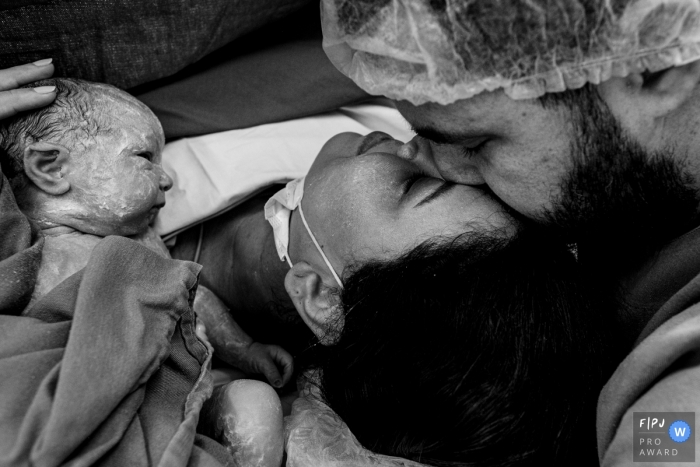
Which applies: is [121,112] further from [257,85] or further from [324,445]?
[324,445]

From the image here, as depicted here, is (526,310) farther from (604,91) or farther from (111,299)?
(111,299)

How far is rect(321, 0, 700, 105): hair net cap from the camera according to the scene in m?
1.22

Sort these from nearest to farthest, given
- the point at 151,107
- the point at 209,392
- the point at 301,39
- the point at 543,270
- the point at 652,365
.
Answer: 1. the point at 652,365
2. the point at 209,392
3. the point at 543,270
4. the point at 151,107
5. the point at 301,39

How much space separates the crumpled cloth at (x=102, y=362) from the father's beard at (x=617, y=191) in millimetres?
897

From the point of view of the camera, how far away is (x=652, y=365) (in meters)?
1.28

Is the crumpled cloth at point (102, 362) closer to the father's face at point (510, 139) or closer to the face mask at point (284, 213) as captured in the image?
the face mask at point (284, 213)

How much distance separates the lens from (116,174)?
5.75 feet

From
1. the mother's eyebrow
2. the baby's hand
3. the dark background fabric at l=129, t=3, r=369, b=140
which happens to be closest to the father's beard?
the mother's eyebrow

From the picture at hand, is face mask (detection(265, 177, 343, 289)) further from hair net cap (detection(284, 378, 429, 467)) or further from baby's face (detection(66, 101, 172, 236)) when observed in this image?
hair net cap (detection(284, 378, 429, 467))

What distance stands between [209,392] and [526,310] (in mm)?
745

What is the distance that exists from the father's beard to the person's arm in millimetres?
918

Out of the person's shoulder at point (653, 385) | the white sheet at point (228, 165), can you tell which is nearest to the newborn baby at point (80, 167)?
the white sheet at point (228, 165)

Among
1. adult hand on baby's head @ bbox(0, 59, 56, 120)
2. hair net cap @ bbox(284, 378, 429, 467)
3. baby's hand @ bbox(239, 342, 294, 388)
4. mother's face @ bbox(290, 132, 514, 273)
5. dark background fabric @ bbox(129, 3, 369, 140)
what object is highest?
adult hand on baby's head @ bbox(0, 59, 56, 120)

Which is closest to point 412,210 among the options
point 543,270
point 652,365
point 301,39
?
point 543,270
